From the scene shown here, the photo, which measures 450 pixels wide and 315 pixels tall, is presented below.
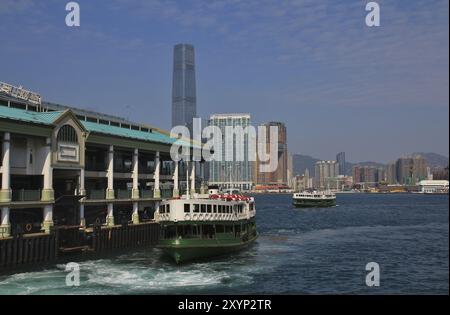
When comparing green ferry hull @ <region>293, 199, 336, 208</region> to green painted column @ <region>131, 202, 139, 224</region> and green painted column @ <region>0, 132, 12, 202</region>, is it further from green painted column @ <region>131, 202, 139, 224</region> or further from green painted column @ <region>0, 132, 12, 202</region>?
green painted column @ <region>0, 132, 12, 202</region>

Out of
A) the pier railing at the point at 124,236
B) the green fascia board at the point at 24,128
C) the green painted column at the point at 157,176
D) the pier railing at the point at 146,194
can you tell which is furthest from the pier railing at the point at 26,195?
the green painted column at the point at 157,176

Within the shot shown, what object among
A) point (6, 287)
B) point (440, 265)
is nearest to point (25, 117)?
point (6, 287)

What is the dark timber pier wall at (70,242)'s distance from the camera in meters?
51.9

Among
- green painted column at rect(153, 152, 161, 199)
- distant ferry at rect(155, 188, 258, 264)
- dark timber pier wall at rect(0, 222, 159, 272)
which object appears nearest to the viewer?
dark timber pier wall at rect(0, 222, 159, 272)

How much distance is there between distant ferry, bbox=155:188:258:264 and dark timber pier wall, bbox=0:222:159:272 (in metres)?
10.6

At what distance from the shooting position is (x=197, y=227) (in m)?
57.7

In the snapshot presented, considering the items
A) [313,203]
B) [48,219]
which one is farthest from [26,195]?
[313,203]

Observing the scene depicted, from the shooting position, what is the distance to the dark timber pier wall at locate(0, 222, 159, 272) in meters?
51.9

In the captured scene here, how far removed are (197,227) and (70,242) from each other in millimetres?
16768

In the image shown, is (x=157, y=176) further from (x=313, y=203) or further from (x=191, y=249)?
(x=313, y=203)

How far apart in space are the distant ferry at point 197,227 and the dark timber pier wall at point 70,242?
10641 mm

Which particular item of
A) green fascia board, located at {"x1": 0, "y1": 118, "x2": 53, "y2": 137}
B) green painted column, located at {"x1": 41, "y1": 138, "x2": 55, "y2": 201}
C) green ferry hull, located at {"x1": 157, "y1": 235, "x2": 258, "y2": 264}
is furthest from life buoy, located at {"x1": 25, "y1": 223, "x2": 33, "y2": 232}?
green ferry hull, located at {"x1": 157, "y1": 235, "x2": 258, "y2": 264}

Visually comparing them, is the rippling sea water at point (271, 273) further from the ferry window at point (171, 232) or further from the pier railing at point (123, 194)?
the pier railing at point (123, 194)
